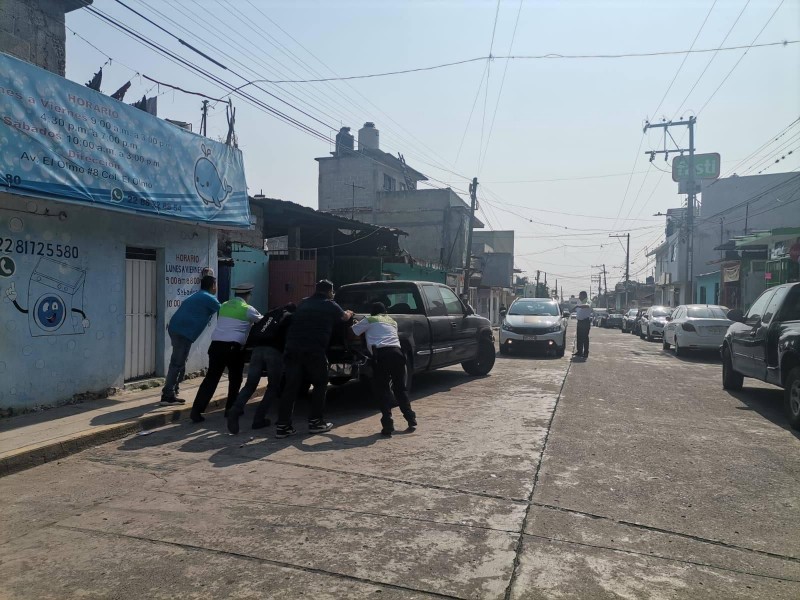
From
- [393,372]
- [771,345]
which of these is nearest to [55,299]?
[393,372]

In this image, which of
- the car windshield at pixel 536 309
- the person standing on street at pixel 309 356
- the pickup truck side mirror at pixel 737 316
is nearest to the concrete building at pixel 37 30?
the person standing on street at pixel 309 356

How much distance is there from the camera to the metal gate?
29.4 ft

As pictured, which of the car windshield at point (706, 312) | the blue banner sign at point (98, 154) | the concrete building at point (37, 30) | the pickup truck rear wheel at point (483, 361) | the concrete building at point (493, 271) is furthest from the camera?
the concrete building at point (493, 271)

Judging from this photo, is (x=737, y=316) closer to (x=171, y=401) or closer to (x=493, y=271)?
(x=171, y=401)

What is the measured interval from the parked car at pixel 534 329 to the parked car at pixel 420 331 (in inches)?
160

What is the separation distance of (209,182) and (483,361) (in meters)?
6.13

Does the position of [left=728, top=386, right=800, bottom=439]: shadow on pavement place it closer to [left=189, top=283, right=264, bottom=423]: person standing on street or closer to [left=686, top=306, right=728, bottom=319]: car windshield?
[left=686, top=306, right=728, bottom=319]: car windshield

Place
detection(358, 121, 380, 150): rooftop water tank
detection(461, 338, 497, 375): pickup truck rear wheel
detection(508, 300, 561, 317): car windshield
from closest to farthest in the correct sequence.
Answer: detection(461, 338, 497, 375): pickup truck rear wheel → detection(508, 300, 561, 317): car windshield → detection(358, 121, 380, 150): rooftop water tank

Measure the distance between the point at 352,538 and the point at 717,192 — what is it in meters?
47.1

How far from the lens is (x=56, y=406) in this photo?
7.54 metres

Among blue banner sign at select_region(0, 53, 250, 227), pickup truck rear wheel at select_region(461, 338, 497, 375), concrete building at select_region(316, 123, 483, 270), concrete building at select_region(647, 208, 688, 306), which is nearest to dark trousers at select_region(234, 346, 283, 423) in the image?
blue banner sign at select_region(0, 53, 250, 227)

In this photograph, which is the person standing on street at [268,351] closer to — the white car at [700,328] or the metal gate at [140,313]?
the metal gate at [140,313]

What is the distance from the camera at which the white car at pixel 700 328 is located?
50.1 feet

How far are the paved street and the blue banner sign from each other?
131 inches
